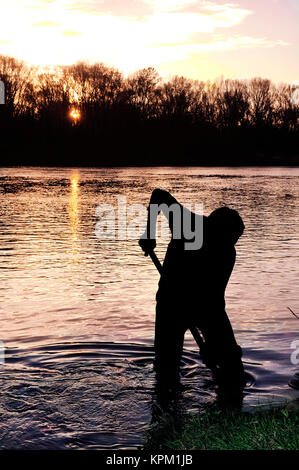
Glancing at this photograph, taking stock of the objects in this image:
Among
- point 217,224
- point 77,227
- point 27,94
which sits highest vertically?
point 27,94

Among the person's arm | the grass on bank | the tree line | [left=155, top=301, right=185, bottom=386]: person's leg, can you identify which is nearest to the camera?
the grass on bank

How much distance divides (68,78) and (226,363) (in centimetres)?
8872

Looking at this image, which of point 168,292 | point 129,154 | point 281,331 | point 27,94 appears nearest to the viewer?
point 168,292

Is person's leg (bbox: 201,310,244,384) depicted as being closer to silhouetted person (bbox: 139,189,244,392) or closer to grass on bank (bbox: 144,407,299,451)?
silhouetted person (bbox: 139,189,244,392)

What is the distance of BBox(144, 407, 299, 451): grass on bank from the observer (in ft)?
14.8

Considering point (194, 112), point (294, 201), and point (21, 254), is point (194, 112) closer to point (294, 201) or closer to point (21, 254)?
point (294, 201)

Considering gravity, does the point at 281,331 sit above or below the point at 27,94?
below

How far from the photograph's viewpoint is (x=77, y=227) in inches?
812

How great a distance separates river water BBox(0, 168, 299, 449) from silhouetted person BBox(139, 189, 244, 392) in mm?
454

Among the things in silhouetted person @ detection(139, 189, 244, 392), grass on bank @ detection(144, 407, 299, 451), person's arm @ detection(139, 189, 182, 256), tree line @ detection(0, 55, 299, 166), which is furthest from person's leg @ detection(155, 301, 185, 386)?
tree line @ detection(0, 55, 299, 166)

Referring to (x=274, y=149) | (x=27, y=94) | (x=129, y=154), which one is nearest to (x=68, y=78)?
(x=27, y=94)

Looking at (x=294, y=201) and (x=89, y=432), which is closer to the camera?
(x=89, y=432)

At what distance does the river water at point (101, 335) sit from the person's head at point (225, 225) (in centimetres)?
150

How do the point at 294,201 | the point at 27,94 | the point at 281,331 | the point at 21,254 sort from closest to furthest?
1. the point at 281,331
2. the point at 21,254
3. the point at 294,201
4. the point at 27,94
